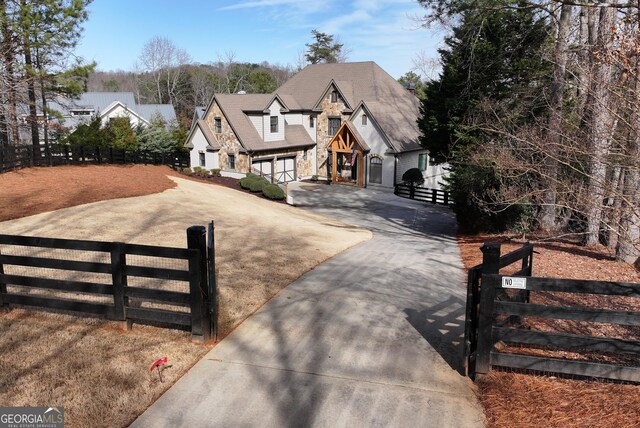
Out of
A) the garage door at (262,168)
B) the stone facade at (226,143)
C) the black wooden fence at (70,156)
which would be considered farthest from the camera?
the garage door at (262,168)

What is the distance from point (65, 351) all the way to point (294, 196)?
27.1m

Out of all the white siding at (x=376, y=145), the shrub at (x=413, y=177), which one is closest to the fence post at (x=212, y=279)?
the shrub at (x=413, y=177)

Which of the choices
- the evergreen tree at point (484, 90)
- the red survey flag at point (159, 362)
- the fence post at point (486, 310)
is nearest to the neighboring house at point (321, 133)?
the evergreen tree at point (484, 90)

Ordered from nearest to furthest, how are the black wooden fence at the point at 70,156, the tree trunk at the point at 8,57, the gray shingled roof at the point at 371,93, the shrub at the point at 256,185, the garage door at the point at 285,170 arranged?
the tree trunk at the point at 8,57, the black wooden fence at the point at 70,156, the shrub at the point at 256,185, the gray shingled roof at the point at 371,93, the garage door at the point at 285,170

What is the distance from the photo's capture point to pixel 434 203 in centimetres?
3350

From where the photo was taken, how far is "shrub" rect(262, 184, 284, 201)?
1184 inches

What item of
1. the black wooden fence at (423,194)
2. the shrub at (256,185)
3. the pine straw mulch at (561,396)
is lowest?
the black wooden fence at (423,194)

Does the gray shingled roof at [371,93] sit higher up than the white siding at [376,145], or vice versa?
the gray shingled roof at [371,93]

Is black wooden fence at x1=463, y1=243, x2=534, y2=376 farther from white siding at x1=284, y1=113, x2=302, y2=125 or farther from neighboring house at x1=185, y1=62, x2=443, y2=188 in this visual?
white siding at x1=284, y1=113, x2=302, y2=125

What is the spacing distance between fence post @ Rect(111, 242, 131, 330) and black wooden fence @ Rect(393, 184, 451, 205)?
90.5 feet

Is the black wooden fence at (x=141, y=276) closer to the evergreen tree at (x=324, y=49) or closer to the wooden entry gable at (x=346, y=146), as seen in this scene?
the wooden entry gable at (x=346, y=146)

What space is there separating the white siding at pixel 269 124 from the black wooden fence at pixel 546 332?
33.3 metres

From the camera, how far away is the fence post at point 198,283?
659 centimetres

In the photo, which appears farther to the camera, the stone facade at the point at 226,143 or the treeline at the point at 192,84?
the treeline at the point at 192,84
